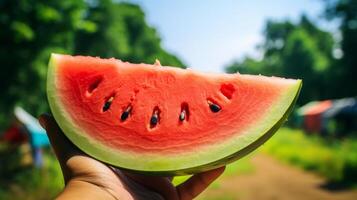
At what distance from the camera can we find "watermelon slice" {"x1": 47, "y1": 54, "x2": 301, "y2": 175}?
5.97ft

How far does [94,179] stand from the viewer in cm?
177

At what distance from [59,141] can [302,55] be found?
52.6m

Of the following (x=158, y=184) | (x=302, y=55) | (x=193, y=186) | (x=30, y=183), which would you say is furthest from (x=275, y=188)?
(x=302, y=55)

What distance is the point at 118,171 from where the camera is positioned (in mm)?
1933

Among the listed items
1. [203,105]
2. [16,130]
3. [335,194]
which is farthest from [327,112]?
[203,105]

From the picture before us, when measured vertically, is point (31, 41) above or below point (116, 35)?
below

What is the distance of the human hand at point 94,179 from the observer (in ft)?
5.72

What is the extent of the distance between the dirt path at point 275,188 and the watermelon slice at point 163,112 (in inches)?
344

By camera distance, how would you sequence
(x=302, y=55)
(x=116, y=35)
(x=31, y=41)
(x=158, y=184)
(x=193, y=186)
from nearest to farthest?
(x=158, y=184) < (x=193, y=186) < (x=31, y=41) < (x=116, y=35) < (x=302, y=55)

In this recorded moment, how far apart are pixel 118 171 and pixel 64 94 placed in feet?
1.41

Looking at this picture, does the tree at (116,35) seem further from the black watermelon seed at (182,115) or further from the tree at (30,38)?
the black watermelon seed at (182,115)

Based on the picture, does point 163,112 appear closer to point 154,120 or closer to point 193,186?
point 154,120

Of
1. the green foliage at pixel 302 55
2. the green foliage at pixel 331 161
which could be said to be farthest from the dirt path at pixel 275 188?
the green foliage at pixel 302 55

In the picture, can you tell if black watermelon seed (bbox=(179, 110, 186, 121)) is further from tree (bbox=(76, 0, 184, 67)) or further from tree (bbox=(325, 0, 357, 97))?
tree (bbox=(325, 0, 357, 97))
